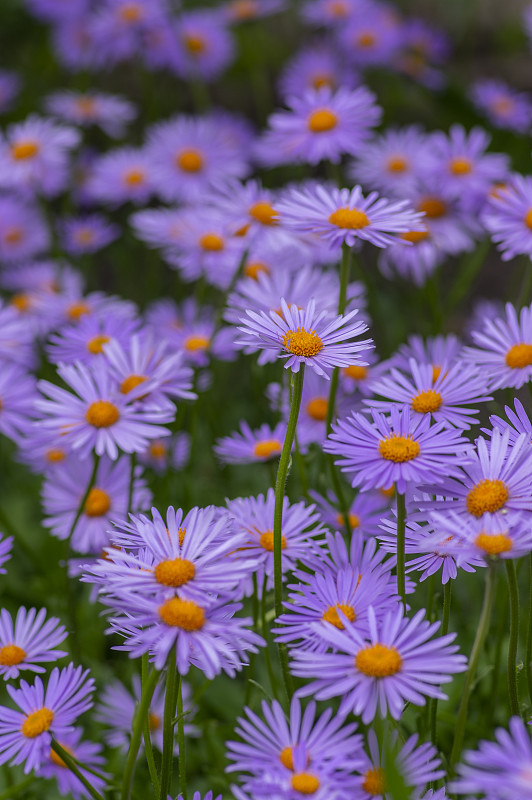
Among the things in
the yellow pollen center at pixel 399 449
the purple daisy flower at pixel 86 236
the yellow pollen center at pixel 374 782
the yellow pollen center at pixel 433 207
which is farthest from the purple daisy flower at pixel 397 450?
the purple daisy flower at pixel 86 236

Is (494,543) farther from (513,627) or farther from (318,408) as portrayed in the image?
(318,408)

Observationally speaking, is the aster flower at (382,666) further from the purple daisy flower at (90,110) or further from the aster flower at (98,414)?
the purple daisy flower at (90,110)

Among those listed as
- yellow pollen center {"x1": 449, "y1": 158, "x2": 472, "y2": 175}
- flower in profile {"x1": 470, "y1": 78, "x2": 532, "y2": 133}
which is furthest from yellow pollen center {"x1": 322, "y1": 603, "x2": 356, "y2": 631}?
flower in profile {"x1": 470, "y1": 78, "x2": 532, "y2": 133}

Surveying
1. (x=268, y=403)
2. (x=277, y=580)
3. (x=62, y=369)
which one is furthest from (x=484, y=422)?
(x=277, y=580)

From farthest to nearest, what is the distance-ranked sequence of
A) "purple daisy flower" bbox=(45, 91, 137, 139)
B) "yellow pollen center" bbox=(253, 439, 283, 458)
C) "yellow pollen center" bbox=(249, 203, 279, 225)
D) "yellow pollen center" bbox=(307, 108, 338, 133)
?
"purple daisy flower" bbox=(45, 91, 137, 139) → "yellow pollen center" bbox=(307, 108, 338, 133) → "yellow pollen center" bbox=(249, 203, 279, 225) → "yellow pollen center" bbox=(253, 439, 283, 458)

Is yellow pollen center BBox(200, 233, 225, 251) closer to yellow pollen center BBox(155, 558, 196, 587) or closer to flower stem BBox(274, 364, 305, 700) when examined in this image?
flower stem BBox(274, 364, 305, 700)

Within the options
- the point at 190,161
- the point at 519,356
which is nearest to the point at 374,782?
the point at 519,356
